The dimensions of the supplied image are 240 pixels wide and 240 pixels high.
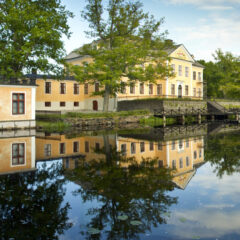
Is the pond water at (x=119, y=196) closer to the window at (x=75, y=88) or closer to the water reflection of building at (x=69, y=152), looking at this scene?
the water reflection of building at (x=69, y=152)

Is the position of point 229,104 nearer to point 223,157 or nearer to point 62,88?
point 62,88

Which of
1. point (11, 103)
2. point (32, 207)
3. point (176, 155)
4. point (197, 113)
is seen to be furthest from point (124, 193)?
point (197, 113)


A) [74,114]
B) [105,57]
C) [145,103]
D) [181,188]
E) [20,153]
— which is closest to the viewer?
[181,188]

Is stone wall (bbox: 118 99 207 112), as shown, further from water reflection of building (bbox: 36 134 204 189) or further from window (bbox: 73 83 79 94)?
water reflection of building (bbox: 36 134 204 189)

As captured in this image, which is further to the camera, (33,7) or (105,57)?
(105,57)

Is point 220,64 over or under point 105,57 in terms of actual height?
over

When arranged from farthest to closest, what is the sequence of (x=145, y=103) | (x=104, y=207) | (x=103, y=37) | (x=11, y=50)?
(x=145, y=103), (x=103, y=37), (x=11, y=50), (x=104, y=207)

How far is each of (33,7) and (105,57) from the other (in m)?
9.08

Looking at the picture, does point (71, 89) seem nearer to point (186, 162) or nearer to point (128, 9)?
point (128, 9)

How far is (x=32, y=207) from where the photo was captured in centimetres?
609

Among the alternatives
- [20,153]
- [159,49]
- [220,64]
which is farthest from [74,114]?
[220,64]

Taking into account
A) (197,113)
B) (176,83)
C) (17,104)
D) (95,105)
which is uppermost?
(176,83)

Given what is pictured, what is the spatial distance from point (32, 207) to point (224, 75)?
205 ft

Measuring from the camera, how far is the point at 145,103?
1475 inches
